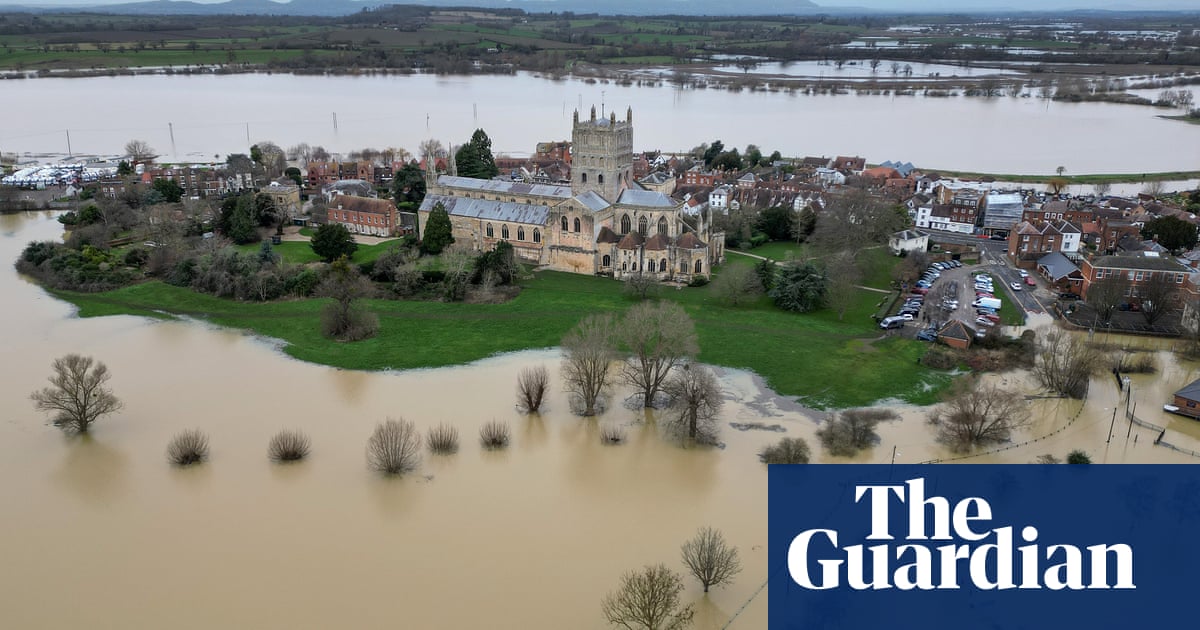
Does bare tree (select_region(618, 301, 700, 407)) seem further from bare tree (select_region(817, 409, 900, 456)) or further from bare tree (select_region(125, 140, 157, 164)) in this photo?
bare tree (select_region(125, 140, 157, 164))

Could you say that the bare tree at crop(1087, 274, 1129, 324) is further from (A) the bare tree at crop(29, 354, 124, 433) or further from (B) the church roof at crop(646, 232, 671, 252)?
(A) the bare tree at crop(29, 354, 124, 433)

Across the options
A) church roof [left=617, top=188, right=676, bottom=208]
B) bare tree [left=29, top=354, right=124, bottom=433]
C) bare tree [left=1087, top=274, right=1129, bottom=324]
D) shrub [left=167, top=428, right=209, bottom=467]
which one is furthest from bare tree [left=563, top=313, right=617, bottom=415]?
bare tree [left=1087, top=274, right=1129, bottom=324]

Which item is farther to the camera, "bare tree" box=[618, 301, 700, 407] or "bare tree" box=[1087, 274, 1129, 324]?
"bare tree" box=[1087, 274, 1129, 324]

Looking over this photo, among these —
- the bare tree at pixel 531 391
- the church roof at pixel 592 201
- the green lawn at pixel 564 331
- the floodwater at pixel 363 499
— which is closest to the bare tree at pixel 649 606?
the floodwater at pixel 363 499

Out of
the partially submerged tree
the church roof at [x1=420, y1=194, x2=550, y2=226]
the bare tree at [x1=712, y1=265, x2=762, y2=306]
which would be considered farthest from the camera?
the church roof at [x1=420, y1=194, x2=550, y2=226]

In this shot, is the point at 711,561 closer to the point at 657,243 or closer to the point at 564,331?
the point at 564,331

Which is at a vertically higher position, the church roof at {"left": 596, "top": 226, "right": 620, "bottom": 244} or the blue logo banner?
the church roof at {"left": 596, "top": 226, "right": 620, "bottom": 244}

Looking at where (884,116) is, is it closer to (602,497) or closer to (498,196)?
(498,196)

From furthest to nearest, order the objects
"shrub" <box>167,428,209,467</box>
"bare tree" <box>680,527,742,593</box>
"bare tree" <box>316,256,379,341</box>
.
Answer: "bare tree" <box>316,256,379,341</box>
"shrub" <box>167,428,209,467</box>
"bare tree" <box>680,527,742,593</box>

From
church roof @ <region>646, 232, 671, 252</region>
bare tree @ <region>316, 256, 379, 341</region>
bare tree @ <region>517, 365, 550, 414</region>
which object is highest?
church roof @ <region>646, 232, 671, 252</region>
